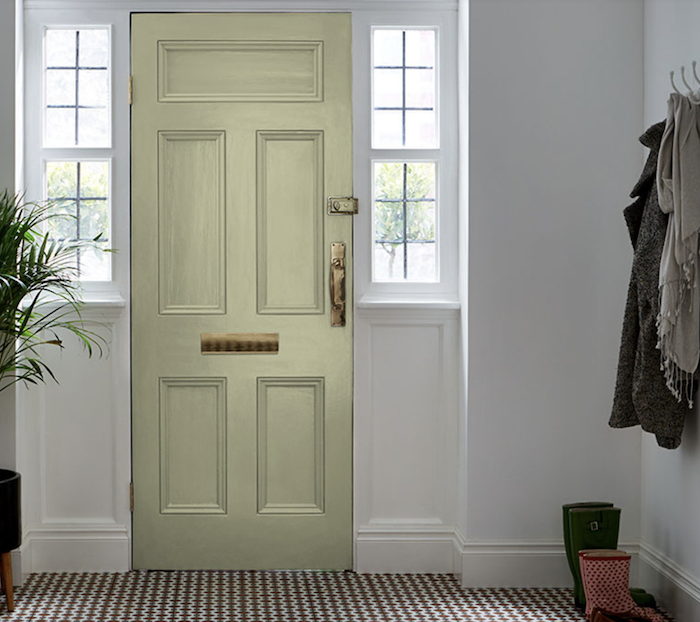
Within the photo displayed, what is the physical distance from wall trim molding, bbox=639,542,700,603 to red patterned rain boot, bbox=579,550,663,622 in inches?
5.8

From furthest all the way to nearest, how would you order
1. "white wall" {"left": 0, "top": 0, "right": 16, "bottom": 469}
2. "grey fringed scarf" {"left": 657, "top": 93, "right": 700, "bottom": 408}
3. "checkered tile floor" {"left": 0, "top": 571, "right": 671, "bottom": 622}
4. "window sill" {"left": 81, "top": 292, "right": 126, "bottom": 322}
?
"window sill" {"left": 81, "top": 292, "right": 126, "bottom": 322} → "white wall" {"left": 0, "top": 0, "right": 16, "bottom": 469} → "checkered tile floor" {"left": 0, "top": 571, "right": 671, "bottom": 622} → "grey fringed scarf" {"left": 657, "top": 93, "right": 700, "bottom": 408}

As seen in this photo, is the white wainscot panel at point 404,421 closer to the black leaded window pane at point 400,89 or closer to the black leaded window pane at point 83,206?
the black leaded window pane at point 400,89

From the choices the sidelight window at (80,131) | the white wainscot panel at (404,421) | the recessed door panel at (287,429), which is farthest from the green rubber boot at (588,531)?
the sidelight window at (80,131)

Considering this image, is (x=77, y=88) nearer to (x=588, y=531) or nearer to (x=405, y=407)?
(x=405, y=407)

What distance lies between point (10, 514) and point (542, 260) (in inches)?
80.1

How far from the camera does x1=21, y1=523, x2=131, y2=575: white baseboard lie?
3.41 meters

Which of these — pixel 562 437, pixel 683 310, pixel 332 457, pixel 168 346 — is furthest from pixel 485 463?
pixel 168 346

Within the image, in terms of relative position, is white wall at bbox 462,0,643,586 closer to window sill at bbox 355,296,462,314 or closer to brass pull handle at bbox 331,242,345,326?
window sill at bbox 355,296,462,314

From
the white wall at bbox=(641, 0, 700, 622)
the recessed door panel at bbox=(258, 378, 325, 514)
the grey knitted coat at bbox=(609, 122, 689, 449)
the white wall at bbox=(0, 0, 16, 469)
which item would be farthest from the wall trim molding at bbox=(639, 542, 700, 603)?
the white wall at bbox=(0, 0, 16, 469)

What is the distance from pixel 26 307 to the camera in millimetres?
3340

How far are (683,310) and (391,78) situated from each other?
1.45 meters

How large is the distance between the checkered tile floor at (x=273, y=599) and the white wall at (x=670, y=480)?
0.33m

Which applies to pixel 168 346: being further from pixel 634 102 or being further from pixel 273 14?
pixel 634 102

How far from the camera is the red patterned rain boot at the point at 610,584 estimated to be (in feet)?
9.48
